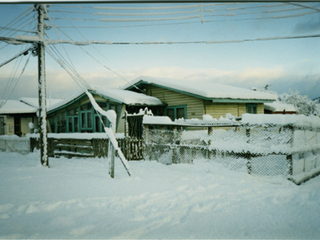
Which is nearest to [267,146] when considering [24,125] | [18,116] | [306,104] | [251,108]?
[306,104]

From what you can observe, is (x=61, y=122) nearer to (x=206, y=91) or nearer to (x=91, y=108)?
(x=91, y=108)

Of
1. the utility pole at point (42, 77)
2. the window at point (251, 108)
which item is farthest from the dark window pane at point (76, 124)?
the window at point (251, 108)

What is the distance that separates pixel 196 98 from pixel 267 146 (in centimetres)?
553

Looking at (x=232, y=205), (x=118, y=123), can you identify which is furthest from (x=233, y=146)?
(x=118, y=123)

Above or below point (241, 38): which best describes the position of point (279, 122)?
below

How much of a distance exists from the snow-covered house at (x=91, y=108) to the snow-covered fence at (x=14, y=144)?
2.32 metres

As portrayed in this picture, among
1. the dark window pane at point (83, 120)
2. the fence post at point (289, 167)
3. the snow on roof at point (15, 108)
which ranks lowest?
the fence post at point (289, 167)

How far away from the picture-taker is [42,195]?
13.6 ft

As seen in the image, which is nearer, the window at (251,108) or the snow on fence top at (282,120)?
the snow on fence top at (282,120)

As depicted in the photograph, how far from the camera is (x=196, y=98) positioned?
10.6 metres

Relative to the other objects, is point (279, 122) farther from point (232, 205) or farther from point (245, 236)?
point (245, 236)

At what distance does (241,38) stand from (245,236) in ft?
16.1

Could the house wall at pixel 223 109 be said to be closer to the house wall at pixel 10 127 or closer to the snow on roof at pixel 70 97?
the snow on roof at pixel 70 97

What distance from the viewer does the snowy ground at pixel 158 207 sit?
307 cm
